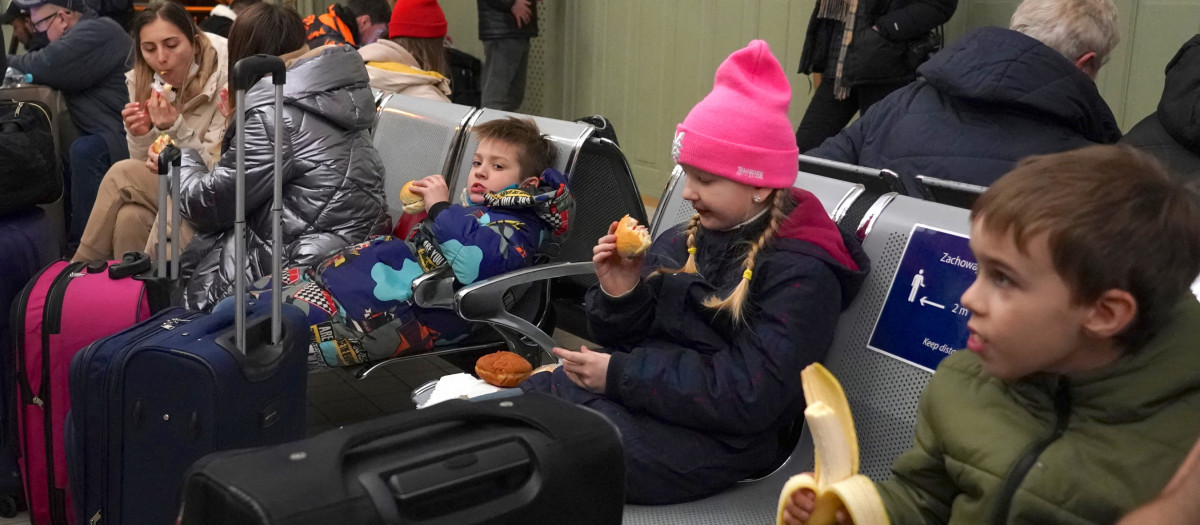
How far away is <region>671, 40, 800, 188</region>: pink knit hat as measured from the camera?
2.19 meters

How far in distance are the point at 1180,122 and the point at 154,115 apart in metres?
3.46

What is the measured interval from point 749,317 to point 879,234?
342mm

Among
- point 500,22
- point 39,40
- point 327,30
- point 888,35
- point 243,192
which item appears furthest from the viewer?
point 500,22

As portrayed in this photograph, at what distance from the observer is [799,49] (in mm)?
6535

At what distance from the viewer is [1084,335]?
4.75 ft

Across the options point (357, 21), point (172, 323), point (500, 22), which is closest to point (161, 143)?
point (172, 323)

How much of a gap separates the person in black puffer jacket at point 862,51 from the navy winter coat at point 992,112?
2.08m

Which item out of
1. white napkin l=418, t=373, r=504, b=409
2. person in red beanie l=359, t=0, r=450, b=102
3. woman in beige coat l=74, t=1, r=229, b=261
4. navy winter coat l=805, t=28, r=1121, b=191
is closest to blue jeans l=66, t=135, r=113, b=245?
woman in beige coat l=74, t=1, r=229, b=261

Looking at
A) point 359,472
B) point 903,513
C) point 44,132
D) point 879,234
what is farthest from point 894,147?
point 44,132

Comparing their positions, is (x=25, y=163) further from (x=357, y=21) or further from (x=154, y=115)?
(x=357, y=21)

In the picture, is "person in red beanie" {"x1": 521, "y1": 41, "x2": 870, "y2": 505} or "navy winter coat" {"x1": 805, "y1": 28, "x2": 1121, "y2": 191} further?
"navy winter coat" {"x1": 805, "y1": 28, "x2": 1121, "y2": 191}

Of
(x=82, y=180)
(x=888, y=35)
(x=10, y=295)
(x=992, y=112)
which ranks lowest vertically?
(x=82, y=180)

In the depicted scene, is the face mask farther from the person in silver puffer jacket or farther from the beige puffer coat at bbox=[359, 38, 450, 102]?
the person in silver puffer jacket

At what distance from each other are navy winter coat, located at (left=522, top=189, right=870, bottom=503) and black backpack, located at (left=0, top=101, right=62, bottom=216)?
2071 millimetres
